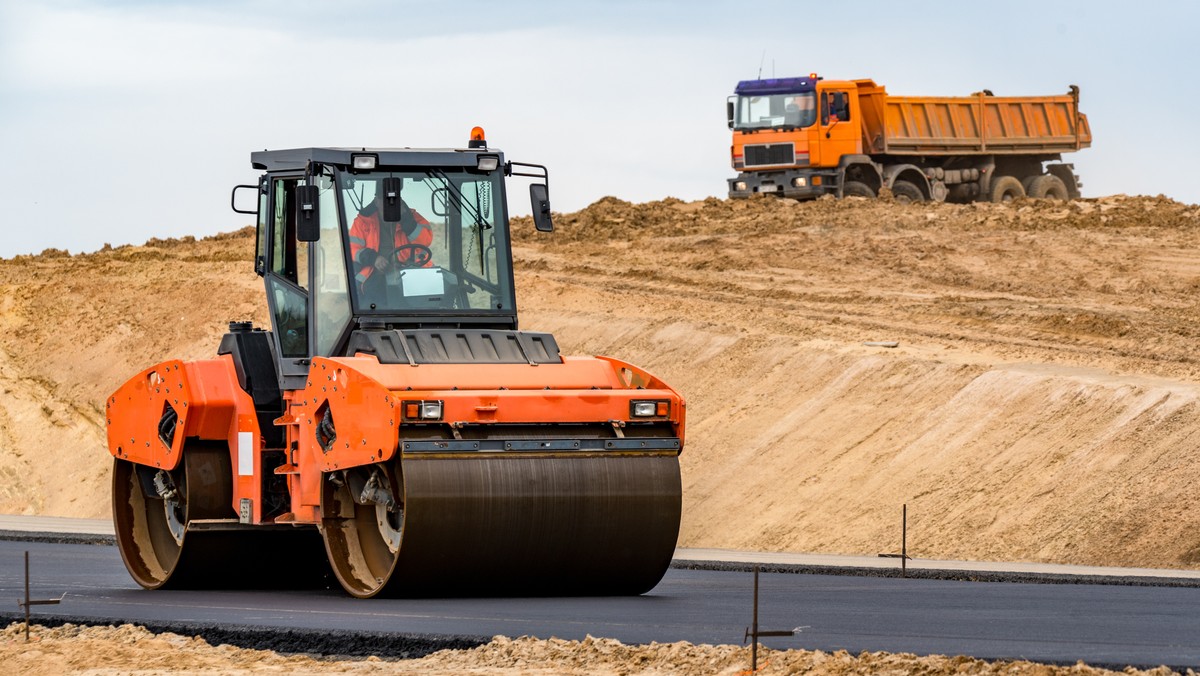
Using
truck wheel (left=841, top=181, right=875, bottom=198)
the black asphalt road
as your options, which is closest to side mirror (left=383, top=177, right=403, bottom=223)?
the black asphalt road

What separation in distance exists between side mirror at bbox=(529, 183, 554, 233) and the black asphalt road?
275cm

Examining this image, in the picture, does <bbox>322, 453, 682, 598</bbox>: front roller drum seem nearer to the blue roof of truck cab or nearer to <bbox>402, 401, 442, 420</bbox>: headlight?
<bbox>402, 401, 442, 420</bbox>: headlight

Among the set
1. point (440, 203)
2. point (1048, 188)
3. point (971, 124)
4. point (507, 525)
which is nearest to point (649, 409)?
point (507, 525)

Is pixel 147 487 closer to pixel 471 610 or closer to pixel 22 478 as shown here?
pixel 471 610

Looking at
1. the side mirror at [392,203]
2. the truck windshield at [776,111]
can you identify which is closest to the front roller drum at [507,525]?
the side mirror at [392,203]

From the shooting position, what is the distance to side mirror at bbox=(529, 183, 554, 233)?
14.2 metres

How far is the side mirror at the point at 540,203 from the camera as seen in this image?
46.5 ft

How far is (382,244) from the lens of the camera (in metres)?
14.0

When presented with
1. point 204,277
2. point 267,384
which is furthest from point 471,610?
point 204,277

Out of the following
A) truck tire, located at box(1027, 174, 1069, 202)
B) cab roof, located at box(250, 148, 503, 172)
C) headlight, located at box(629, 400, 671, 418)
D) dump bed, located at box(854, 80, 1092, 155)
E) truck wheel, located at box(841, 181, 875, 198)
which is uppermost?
dump bed, located at box(854, 80, 1092, 155)

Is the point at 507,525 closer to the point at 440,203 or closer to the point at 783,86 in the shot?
the point at 440,203

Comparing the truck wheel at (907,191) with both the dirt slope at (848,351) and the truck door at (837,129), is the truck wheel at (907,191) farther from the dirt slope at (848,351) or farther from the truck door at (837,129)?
the dirt slope at (848,351)

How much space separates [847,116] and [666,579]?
28113 mm

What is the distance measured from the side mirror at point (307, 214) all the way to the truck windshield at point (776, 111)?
30076 millimetres
